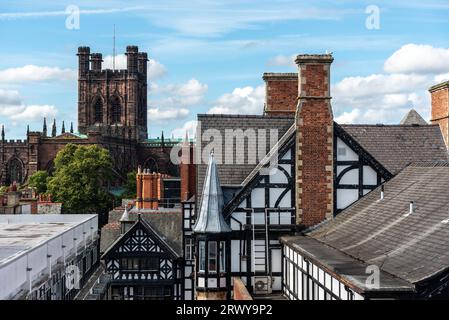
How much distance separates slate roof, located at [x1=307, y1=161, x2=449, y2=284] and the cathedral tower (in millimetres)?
111940

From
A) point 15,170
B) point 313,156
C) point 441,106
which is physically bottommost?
point 313,156

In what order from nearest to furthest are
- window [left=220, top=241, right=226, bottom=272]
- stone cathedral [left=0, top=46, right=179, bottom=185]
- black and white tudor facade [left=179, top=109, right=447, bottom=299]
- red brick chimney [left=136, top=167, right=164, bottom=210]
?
window [left=220, top=241, right=226, bottom=272] → black and white tudor facade [left=179, top=109, right=447, bottom=299] → red brick chimney [left=136, top=167, right=164, bottom=210] → stone cathedral [left=0, top=46, right=179, bottom=185]

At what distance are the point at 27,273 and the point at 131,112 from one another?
109347mm

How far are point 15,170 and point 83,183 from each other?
38.1 metres

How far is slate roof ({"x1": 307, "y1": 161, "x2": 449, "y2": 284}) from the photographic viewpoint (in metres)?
13.3

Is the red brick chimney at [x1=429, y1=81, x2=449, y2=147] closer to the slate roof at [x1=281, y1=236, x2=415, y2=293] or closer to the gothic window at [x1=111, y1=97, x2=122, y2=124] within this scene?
the slate roof at [x1=281, y1=236, x2=415, y2=293]

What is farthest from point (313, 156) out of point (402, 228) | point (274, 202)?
point (402, 228)

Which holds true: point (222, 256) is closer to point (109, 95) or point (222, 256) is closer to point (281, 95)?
point (281, 95)

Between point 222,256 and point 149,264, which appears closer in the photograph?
point 222,256

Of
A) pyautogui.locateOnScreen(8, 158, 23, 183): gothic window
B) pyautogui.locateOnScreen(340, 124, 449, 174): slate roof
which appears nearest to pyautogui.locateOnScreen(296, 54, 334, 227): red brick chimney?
pyautogui.locateOnScreen(340, 124, 449, 174): slate roof

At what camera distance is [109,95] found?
132m

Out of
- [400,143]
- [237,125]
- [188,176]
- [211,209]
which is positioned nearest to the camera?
[211,209]

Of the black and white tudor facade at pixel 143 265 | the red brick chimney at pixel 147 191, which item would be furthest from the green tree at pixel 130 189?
the black and white tudor facade at pixel 143 265

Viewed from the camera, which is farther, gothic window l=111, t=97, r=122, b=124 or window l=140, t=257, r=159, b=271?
gothic window l=111, t=97, r=122, b=124
